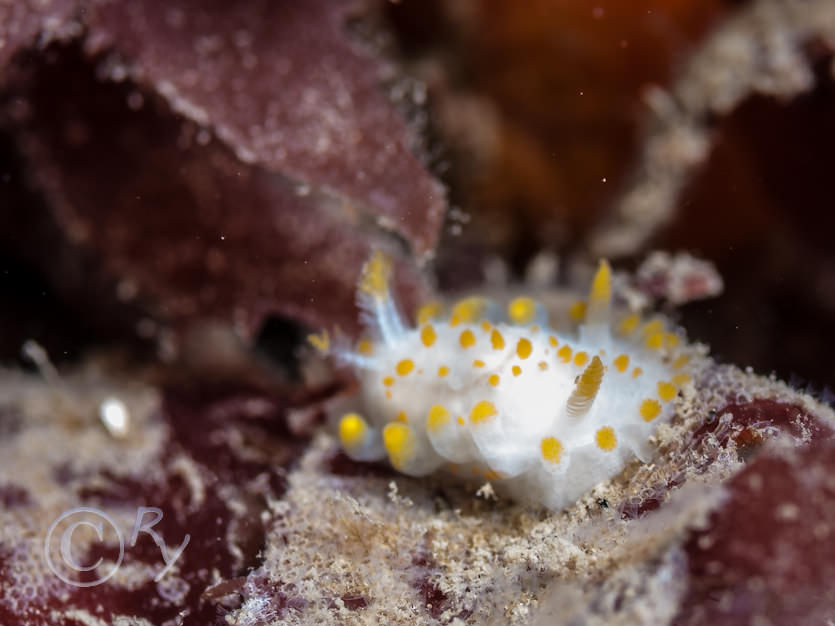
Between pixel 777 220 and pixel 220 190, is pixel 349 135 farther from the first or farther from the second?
pixel 777 220

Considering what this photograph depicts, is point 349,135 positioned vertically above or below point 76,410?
above

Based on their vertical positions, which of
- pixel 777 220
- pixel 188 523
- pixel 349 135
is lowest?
pixel 188 523

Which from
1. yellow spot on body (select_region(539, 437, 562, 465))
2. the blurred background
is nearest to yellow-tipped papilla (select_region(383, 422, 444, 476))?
yellow spot on body (select_region(539, 437, 562, 465))

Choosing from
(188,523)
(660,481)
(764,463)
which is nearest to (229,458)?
(188,523)

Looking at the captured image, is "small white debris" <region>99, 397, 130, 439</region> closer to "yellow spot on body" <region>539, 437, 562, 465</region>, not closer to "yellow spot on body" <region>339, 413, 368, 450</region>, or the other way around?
"yellow spot on body" <region>339, 413, 368, 450</region>

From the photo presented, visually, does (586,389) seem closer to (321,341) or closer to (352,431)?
(352,431)
